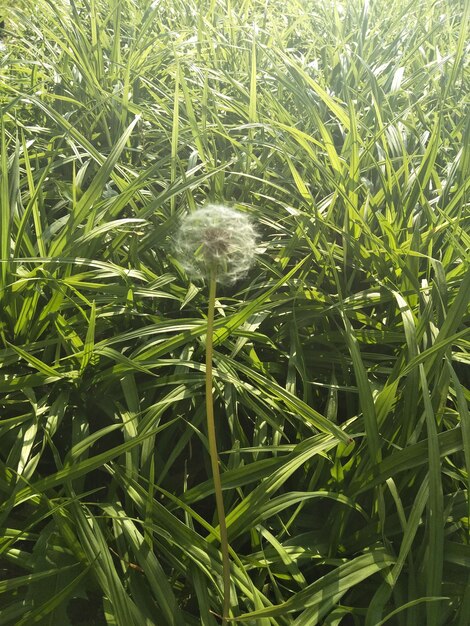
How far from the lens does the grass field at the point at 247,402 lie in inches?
34.3

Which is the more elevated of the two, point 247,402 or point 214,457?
point 214,457

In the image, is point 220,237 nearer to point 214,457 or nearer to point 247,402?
point 214,457

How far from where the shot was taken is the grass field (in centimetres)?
87

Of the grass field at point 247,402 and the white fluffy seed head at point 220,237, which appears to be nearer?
the white fluffy seed head at point 220,237

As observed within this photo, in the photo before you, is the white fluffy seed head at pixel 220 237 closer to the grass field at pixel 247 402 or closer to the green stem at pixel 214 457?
the green stem at pixel 214 457

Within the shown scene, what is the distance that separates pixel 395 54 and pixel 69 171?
1192mm

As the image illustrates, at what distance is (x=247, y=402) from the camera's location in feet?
3.44

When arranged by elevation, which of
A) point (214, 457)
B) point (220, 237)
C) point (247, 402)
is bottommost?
point (247, 402)

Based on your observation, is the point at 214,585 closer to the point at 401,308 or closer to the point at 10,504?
the point at 10,504

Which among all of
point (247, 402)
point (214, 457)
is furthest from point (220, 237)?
point (247, 402)

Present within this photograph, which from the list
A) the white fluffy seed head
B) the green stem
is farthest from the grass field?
the white fluffy seed head

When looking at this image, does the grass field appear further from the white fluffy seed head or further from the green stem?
the white fluffy seed head

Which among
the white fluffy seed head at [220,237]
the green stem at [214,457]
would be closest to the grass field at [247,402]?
the green stem at [214,457]

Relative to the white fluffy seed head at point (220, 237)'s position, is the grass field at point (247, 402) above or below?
below
